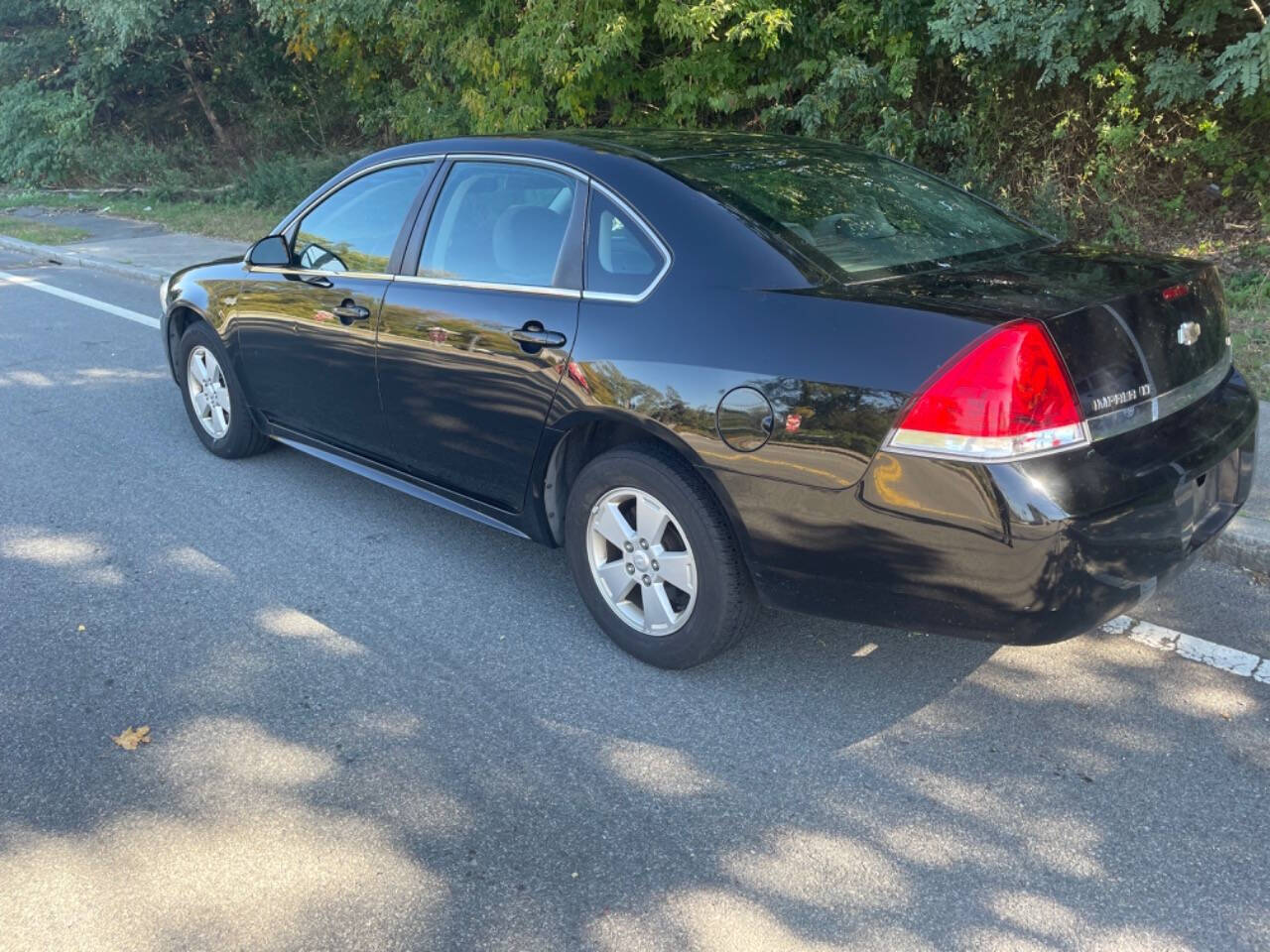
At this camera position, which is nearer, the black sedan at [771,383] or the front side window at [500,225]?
the black sedan at [771,383]

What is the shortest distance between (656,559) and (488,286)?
3.98ft

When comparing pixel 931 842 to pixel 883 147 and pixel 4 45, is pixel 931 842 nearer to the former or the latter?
pixel 883 147

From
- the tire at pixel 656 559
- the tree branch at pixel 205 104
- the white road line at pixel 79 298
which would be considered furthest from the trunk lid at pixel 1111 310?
the tree branch at pixel 205 104

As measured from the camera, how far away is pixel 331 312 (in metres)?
4.88

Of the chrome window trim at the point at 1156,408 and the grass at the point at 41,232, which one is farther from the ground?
the chrome window trim at the point at 1156,408

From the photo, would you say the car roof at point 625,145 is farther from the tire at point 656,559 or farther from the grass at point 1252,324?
the grass at point 1252,324

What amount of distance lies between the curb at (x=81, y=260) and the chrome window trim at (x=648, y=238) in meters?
9.09

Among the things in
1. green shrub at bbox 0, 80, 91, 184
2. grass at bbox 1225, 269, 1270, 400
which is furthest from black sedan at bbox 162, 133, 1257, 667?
green shrub at bbox 0, 80, 91, 184

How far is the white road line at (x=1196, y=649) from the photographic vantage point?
3781 mm

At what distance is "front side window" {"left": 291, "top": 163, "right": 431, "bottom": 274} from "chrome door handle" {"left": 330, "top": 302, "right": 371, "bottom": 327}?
0.16 metres

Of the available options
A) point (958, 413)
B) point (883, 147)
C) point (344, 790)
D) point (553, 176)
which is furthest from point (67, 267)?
point (958, 413)

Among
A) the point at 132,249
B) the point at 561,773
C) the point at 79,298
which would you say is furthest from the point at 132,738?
the point at 132,249

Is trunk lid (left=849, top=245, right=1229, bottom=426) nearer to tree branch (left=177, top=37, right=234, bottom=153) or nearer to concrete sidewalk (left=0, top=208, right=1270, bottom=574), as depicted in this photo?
concrete sidewalk (left=0, top=208, right=1270, bottom=574)

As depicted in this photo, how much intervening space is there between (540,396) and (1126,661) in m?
2.11
